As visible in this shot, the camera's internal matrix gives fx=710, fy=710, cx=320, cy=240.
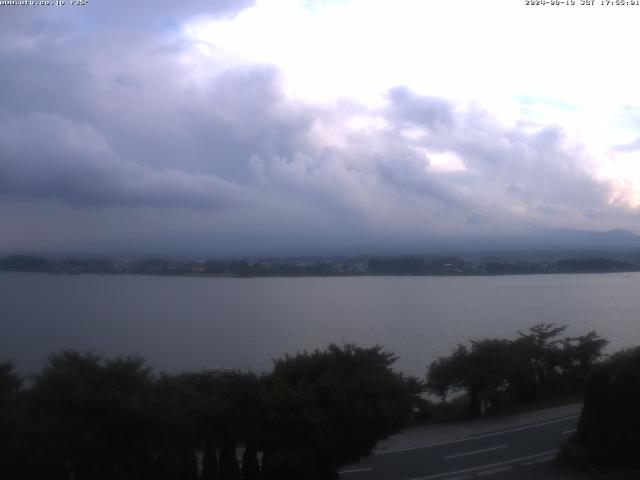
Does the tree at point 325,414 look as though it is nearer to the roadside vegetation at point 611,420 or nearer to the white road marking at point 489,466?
the white road marking at point 489,466

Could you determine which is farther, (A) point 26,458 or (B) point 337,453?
(B) point 337,453

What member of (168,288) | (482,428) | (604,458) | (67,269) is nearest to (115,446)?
(604,458)

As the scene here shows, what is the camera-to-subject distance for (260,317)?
46.3m

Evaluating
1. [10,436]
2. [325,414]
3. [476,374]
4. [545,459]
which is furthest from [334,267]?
[10,436]

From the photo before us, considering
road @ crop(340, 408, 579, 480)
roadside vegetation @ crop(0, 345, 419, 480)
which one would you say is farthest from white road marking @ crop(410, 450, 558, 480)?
roadside vegetation @ crop(0, 345, 419, 480)

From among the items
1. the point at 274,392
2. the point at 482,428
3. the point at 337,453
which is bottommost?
the point at 482,428

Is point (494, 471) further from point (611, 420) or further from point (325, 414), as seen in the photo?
point (325, 414)

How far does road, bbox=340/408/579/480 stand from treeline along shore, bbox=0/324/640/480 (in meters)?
1.41

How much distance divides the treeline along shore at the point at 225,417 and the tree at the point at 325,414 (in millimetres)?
21

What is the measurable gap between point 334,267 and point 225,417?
253ft

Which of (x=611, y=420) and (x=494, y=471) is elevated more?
(x=611, y=420)

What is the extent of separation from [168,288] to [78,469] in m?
60.6

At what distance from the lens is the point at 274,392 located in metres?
12.9

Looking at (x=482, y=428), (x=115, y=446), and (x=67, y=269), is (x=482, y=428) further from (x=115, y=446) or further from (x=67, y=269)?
(x=67, y=269)
